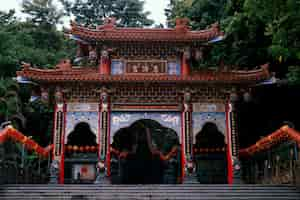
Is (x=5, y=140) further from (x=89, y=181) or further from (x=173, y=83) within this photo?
(x=173, y=83)

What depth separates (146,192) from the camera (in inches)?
489

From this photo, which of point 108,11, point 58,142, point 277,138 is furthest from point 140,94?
point 108,11

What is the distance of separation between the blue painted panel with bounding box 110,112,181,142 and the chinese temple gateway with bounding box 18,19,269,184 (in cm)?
4

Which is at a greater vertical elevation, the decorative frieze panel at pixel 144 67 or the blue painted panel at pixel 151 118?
the decorative frieze panel at pixel 144 67

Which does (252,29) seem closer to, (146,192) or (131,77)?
(131,77)

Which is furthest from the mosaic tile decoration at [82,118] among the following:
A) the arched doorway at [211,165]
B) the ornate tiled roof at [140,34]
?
the arched doorway at [211,165]

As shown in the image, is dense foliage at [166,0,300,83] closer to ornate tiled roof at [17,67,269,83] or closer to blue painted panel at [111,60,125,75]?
ornate tiled roof at [17,67,269,83]

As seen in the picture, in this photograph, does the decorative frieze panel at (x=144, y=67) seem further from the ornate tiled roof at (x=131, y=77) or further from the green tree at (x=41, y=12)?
the green tree at (x=41, y=12)

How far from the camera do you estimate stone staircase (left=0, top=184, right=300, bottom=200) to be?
1218 cm

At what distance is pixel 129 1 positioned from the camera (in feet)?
156

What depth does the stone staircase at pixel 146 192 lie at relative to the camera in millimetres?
12180

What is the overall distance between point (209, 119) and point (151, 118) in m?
2.27

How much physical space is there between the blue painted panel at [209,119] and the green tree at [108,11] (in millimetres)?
31497

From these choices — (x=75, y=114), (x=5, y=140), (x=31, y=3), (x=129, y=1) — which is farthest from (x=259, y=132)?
(x=129, y=1)
